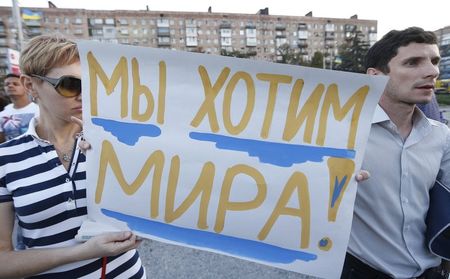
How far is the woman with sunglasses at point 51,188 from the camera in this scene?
3.18ft

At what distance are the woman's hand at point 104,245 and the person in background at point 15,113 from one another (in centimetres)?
334

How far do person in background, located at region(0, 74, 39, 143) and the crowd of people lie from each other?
3.08m

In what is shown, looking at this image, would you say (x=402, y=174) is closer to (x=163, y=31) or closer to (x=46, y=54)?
(x=46, y=54)

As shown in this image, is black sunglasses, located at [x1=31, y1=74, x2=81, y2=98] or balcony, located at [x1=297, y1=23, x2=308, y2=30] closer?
black sunglasses, located at [x1=31, y1=74, x2=81, y2=98]

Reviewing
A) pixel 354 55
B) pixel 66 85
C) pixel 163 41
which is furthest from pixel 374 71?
pixel 163 41

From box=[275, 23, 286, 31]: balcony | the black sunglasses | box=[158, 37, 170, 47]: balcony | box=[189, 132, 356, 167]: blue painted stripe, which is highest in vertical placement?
box=[275, 23, 286, 31]: balcony

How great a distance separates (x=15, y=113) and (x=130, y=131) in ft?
12.3

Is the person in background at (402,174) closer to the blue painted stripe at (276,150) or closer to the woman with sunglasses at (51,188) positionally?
the blue painted stripe at (276,150)

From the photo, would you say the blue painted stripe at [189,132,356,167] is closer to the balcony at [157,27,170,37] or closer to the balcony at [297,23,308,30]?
the balcony at [157,27,170,37]

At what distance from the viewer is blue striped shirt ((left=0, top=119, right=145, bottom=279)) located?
98 centimetres

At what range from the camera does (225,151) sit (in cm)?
100

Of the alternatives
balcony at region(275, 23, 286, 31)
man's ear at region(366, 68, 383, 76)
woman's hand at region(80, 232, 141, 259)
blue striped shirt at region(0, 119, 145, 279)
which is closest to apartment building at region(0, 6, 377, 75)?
balcony at region(275, 23, 286, 31)

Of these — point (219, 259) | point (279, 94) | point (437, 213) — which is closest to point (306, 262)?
point (279, 94)

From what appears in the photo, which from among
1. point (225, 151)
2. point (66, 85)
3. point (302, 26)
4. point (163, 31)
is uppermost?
point (302, 26)
